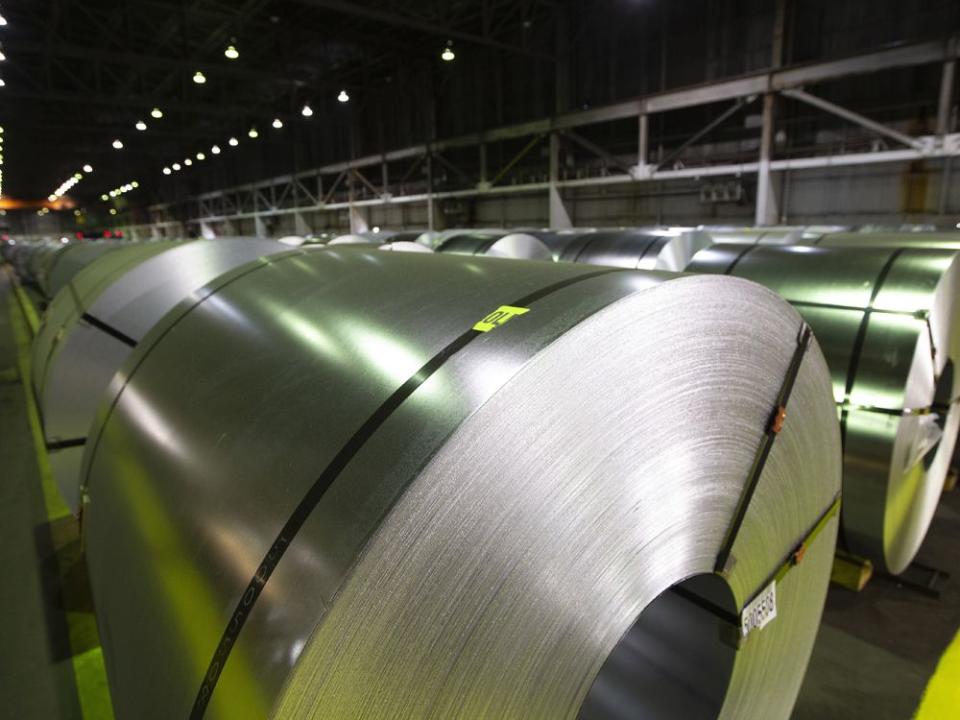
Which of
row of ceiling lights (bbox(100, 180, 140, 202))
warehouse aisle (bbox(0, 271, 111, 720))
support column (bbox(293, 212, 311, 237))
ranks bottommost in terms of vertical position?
warehouse aisle (bbox(0, 271, 111, 720))

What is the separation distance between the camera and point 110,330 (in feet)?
7.09

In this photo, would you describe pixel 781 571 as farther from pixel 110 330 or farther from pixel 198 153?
pixel 198 153

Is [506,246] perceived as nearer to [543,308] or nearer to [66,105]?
[543,308]

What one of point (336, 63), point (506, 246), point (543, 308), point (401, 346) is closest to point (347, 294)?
point (401, 346)

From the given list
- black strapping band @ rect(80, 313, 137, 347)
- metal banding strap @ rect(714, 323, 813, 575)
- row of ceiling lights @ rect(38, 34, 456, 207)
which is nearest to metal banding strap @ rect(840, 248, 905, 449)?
metal banding strap @ rect(714, 323, 813, 575)

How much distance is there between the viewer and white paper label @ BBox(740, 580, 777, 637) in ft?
3.63

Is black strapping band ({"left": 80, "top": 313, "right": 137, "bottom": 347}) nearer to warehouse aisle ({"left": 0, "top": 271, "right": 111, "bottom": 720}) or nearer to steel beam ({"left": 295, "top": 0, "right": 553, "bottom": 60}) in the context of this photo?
warehouse aisle ({"left": 0, "top": 271, "right": 111, "bottom": 720})

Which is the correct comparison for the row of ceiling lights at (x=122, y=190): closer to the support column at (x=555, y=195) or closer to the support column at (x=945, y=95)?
the support column at (x=555, y=195)

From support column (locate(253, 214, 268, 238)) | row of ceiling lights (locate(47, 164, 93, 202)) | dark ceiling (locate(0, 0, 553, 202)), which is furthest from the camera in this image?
row of ceiling lights (locate(47, 164, 93, 202))

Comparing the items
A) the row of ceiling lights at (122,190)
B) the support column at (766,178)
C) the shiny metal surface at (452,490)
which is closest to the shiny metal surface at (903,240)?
the shiny metal surface at (452,490)

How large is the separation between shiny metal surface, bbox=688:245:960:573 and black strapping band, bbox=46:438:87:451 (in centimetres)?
283

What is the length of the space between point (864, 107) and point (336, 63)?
39.8 feet

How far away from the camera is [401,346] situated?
83 centimetres

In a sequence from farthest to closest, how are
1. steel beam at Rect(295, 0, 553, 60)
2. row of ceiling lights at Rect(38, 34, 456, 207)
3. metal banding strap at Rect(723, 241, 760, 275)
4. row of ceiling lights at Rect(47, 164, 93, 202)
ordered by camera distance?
1. row of ceiling lights at Rect(47, 164, 93, 202)
2. row of ceiling lights at Rect(38, 34, 456, 207)
3. steel beam at Rect(295, 0, 553, 60)
4. metal banding strap at Rect(723, 241, 760, 275)
